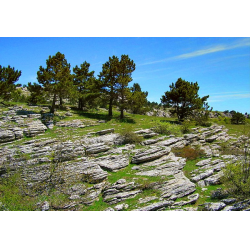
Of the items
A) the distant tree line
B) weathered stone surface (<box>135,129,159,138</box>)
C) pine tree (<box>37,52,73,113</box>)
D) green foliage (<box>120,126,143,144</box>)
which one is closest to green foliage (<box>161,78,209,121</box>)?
the distant tree line

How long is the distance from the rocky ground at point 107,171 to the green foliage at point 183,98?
1334 cm

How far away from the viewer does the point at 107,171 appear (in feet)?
51.0

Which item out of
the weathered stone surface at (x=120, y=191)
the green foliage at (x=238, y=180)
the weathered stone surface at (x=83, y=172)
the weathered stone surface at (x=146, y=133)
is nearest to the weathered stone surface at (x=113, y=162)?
the weathered stone surface at (x=83, y=172)

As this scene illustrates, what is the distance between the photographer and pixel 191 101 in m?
34.0

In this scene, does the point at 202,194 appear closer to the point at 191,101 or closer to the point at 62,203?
the point at 62,203

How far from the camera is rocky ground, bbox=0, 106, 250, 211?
11109mm

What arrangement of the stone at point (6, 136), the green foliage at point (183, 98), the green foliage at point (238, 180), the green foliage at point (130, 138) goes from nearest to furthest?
1. the green foliage at point (238, 180)
2. the stone at point (6, 136)
3. the green foliage at point (130, 138)
4. the green foliage at point (183, 98)

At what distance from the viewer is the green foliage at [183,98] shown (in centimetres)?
3362

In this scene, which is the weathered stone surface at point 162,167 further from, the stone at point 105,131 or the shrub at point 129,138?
the stone at point 105,131

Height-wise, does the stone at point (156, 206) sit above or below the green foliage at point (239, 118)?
below

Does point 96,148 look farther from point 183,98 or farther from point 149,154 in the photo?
point 183,98
